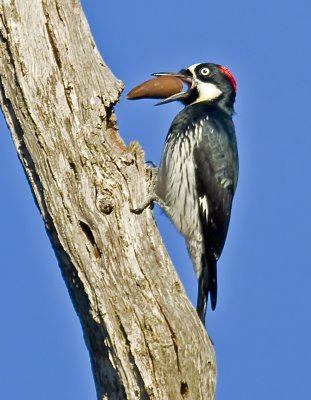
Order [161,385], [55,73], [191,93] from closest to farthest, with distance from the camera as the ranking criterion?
[161,385]
[55,73]
[191,93]

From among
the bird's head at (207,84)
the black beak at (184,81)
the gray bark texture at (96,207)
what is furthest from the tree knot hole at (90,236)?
the bird's head at (207,84)

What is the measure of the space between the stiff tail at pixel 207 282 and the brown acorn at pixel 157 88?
1.26m

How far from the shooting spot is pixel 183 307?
4.51 meters

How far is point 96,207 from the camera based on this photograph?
4449mm

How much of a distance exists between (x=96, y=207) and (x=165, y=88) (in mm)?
1920

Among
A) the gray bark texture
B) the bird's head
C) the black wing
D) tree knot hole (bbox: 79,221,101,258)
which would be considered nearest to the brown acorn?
the bird's head

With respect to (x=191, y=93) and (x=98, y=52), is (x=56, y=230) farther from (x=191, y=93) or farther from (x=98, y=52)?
(x=191, y=93)

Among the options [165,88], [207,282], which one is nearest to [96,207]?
[207,282]

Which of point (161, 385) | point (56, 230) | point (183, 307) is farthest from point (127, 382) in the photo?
point (56, 230)

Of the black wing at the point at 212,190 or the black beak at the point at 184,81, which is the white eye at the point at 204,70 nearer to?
the black beak at the point at 184,81

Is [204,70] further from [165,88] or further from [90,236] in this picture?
[90,236]

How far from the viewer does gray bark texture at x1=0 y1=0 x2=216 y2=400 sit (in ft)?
14.3

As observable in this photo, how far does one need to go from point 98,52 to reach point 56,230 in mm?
1130

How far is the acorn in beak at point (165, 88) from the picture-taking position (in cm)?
570
